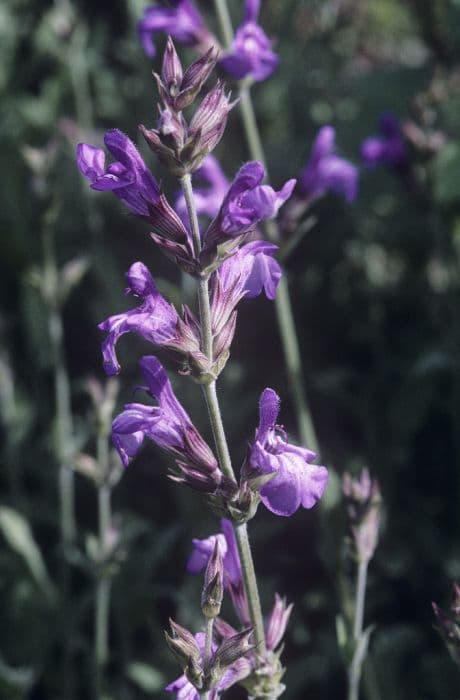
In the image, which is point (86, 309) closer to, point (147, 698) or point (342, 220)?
point (342, 220)

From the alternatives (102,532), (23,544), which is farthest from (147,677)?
(23,544)

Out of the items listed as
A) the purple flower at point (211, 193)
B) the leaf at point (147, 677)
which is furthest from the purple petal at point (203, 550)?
the purple flower at point (211, 193)

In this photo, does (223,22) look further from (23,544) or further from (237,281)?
(23,544)

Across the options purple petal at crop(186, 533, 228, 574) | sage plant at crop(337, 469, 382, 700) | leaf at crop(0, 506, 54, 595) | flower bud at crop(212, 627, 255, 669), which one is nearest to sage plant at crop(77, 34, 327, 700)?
flower bud at crop(212, 627, 255, 669)

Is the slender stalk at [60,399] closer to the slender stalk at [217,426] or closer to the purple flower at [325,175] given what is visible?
the purple flower at [325,175]

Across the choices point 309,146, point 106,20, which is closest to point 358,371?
point 309,146
